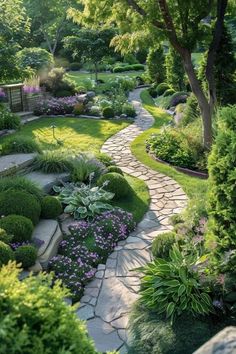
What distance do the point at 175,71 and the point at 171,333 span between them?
669 inches


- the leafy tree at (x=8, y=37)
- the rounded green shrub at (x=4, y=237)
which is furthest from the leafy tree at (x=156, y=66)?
the rounded green shrub at (x=4, y=237)

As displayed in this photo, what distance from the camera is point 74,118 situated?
17875 mm

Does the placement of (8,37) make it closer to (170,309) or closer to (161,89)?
(170,309)

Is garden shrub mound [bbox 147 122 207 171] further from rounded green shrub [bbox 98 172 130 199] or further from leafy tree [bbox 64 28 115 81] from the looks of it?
leafy tree [bbox 64 28 115 81]

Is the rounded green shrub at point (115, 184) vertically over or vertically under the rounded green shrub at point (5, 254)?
under

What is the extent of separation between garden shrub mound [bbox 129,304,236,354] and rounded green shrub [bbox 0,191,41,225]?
2970 millimetres

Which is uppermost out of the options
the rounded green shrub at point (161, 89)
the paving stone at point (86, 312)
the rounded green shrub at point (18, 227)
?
the rounded green shrub at point (161, 89)

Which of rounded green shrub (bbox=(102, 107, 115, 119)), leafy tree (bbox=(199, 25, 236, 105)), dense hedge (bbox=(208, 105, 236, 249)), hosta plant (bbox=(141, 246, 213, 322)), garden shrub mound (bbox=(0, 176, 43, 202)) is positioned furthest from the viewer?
rounded green shrub (bbox=(102, 107, 115, 119))

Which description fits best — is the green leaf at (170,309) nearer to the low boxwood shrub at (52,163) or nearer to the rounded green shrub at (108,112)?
the low boxwood shrub at (52,163)

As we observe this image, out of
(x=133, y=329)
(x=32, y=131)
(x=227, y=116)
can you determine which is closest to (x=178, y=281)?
(x=133, y=329)

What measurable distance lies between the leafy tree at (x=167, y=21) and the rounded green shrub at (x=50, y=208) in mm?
Answer: 4824

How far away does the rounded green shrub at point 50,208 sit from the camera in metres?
Answer: 7.90

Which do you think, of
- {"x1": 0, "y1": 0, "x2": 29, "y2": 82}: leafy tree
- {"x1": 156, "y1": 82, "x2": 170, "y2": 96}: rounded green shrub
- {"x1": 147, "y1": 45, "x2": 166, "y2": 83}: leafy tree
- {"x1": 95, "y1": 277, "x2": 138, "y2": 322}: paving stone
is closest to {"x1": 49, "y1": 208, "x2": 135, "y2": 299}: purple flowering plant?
{"x1": 95, "y1": 277, "x2": 138, "y2": 322}: paving stone

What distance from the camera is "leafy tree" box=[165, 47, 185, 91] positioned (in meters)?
20.1
